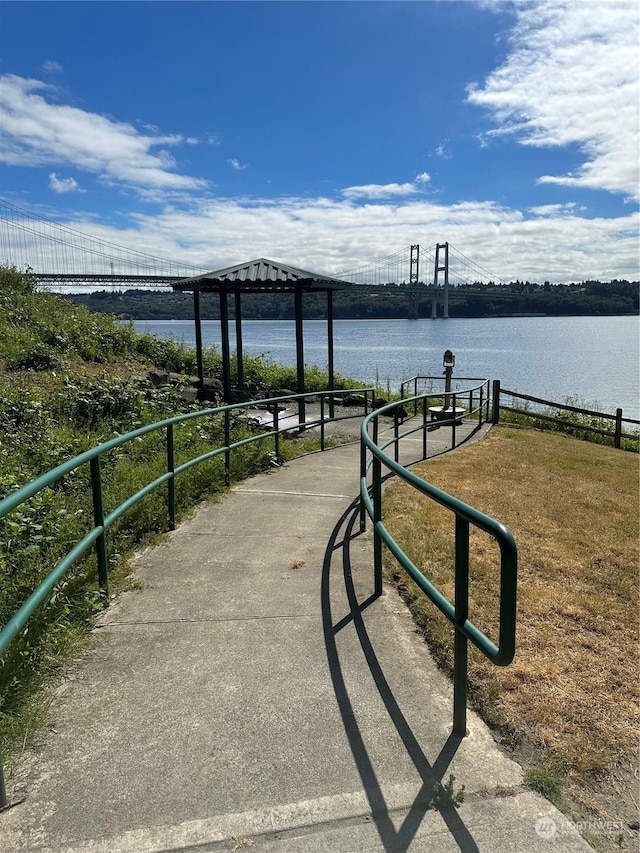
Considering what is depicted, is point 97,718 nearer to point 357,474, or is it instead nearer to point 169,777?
point 169,777

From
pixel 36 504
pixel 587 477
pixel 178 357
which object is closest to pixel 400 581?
pixel 36 504

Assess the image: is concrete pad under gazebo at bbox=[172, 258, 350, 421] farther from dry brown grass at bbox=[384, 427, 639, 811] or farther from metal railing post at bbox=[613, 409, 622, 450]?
metal railing post at bbox=[613, 409, 622, 450]

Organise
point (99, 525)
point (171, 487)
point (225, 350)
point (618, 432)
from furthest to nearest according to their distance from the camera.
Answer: point (618, 432), point (225, 350), point (171, 487), point (99, 525)

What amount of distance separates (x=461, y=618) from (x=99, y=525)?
2.10 meters

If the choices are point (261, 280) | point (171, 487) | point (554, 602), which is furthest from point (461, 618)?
point (261, 280)

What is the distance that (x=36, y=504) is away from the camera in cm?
451

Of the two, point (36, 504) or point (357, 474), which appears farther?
point (357, 474)

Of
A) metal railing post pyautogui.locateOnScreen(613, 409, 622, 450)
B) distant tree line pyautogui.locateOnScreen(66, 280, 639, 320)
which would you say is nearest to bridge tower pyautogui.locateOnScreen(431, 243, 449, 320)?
distant tree line pyautogui.locateOnScreen(66, 280, 639, 320)

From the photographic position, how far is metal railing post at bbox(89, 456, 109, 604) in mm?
3428

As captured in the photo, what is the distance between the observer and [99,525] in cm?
348

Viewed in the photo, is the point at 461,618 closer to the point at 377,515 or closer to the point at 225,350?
the point at 377,515

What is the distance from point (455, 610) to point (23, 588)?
2545 millimetres

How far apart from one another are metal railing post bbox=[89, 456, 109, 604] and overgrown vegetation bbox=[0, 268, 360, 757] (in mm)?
88

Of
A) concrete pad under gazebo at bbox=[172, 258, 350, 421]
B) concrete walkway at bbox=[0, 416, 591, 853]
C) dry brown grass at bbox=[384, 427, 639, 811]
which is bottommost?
dry brown grass at bbox=[384, 427, 639, 811]
